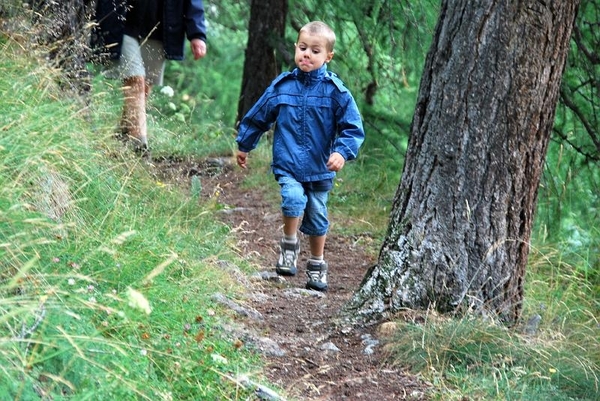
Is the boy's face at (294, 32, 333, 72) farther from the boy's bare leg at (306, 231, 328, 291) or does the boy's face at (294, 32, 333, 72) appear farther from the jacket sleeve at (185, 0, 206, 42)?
the jacket sleeve at (185, 0, 206, 42)

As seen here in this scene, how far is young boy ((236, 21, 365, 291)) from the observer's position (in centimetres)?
564

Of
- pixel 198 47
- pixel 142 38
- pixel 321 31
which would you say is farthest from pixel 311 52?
pixel 142 38

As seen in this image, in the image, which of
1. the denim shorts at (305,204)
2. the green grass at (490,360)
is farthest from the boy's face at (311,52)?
the green grass at (490,360)

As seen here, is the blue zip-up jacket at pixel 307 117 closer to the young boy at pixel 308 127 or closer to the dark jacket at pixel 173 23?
the young boy at pixel 308 127

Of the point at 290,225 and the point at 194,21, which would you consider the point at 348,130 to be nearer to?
the point at 290,225

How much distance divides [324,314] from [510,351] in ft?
3.73

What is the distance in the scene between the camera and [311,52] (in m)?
5.63

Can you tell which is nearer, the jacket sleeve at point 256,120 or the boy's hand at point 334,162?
the boy's hand at point 334,162

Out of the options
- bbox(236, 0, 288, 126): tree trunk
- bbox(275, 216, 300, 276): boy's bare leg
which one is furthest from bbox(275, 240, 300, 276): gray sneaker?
bbox(236, 0, 288, 126): tree trunk

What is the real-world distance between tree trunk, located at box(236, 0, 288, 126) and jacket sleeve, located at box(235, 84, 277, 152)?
13.2 feet

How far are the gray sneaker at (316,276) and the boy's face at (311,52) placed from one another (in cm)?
121

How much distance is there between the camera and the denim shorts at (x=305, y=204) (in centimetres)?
565

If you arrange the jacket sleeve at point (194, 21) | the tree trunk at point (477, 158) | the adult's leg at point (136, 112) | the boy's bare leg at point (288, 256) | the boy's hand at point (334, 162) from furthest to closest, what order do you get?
1. the jacket sleeve at point (194, 21)
2. the adult's leg at point (136, 112)
3. the boy's bare leg at point (288, 256)
4. the boy's hand at point (334, 162)
5. the tree trunk at point (477, 158)

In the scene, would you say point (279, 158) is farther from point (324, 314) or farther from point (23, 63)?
point (23, 63)
